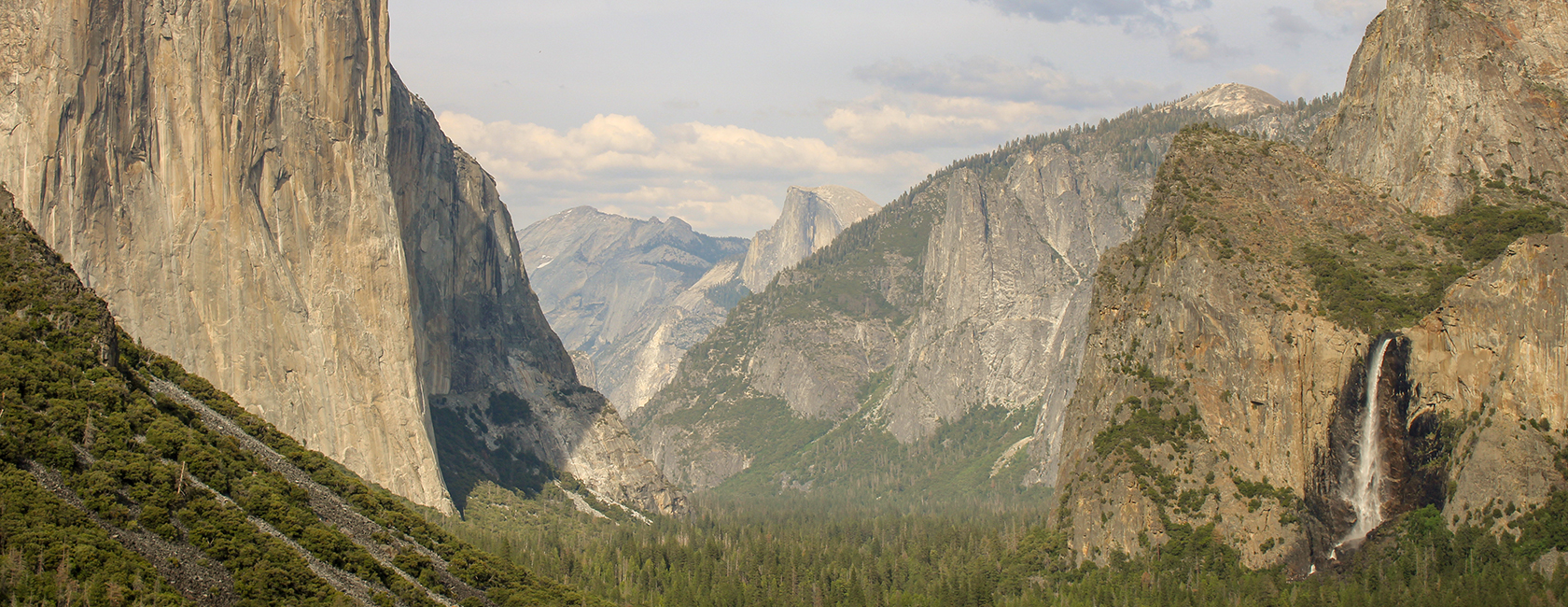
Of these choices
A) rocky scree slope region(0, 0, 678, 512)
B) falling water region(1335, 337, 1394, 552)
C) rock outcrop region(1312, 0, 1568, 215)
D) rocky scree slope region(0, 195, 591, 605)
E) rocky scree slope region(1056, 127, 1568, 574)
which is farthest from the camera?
rock outcrop region(1312, 0, 1568, 215)

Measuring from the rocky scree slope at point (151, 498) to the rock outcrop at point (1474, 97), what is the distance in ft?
371

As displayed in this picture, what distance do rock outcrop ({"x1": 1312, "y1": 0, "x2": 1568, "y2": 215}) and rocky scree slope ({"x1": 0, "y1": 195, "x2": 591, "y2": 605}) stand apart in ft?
371

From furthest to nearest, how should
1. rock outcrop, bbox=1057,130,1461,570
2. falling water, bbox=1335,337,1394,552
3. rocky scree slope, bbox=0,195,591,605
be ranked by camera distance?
1. rock outcrop, bbox=1057,130,1461,570
2. falling water, bbox=1335,337,1394,552
3. rocky scree slope, bbox=0,195,591,605

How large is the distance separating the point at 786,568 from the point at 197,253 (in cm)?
7933

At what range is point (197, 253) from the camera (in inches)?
6063

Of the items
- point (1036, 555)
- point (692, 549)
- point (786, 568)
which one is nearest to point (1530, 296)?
point (1036, 555)

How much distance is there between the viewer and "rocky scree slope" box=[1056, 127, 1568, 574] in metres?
134

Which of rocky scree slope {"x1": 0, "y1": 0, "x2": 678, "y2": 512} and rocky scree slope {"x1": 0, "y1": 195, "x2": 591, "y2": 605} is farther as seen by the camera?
rocky scree slope {"x1": 0, "y1": 0, "x2": 678, "y2": 512}

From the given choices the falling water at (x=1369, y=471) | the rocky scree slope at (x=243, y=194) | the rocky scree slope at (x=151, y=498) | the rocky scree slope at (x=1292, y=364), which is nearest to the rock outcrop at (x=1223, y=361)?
the rocky scree slope at (x=1292, y=364)

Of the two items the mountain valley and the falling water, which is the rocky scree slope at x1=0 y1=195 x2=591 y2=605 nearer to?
the mountain valley

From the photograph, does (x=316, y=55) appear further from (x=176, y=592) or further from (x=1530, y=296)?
(x=1530, y=296)

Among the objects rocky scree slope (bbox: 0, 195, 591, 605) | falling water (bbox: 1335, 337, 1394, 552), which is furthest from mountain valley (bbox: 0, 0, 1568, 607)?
rocky scree slope (bbox: 0, 195, 591, 605)

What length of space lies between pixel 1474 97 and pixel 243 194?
13741 cm

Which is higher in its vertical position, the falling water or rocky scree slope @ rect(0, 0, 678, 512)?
rocky scree slope @ rect(0, 0, 678, 512)
